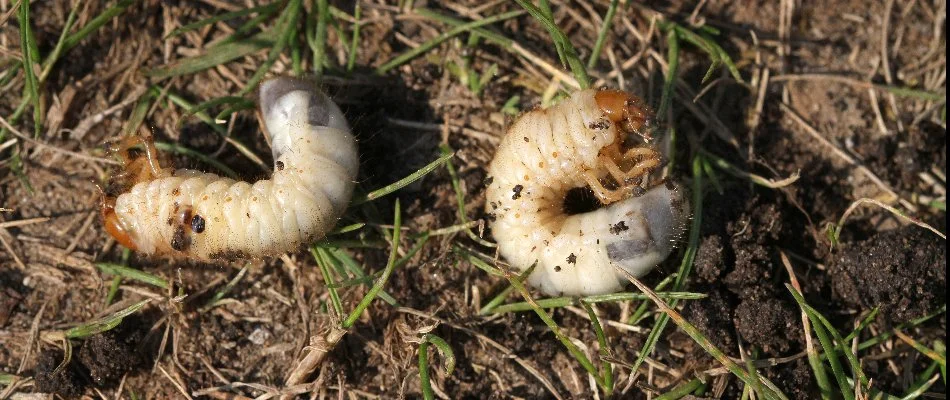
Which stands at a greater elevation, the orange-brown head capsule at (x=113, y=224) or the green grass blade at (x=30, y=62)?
the green grass blade at (x=30, y=62)

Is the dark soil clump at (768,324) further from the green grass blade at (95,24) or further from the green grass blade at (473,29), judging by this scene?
the green grass blade at (95,24)

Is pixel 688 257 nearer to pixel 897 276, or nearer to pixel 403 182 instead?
pixel 897 276

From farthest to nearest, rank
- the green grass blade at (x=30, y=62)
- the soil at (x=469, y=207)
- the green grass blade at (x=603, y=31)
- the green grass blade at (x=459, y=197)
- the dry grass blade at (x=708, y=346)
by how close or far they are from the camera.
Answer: the green grass blade at (x=603, y=31)
the green grass blade at (x=459, y=197)
the soil at (x=469, y=207)
the green grass blade at (x=30, y=62)
the dry grass blade at (x=708, y=346)

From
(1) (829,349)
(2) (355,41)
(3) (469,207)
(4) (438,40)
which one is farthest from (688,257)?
(2) (355,41)

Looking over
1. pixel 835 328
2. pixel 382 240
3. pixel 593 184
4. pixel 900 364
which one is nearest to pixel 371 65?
pixel 382 240

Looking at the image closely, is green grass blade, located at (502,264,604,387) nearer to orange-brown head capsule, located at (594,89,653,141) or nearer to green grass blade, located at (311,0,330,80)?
orange-brown head capsule, located at (594,89,653,141)

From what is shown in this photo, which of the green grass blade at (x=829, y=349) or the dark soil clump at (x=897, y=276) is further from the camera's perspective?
the dark soil clump at (x=897, y=276)

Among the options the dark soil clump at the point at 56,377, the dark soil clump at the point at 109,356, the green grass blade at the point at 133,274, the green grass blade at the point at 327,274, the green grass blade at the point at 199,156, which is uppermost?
the green grass blade at the point at 199,156

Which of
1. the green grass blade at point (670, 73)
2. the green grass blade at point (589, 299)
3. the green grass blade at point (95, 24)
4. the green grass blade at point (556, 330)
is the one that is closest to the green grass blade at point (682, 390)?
the green grass blade at point (556, 330)

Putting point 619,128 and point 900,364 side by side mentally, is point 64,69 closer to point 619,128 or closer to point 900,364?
point 619,128
